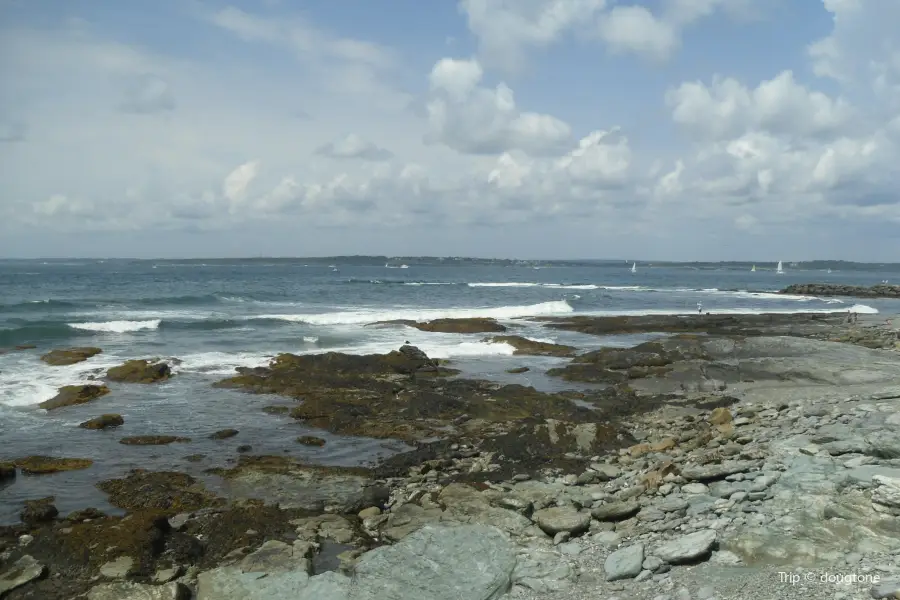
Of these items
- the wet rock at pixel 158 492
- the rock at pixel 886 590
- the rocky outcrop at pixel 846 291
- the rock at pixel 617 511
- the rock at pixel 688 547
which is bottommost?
the wet rock at pixel 158 492

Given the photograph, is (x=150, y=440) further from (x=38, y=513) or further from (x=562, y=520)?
(x=562, y=520)

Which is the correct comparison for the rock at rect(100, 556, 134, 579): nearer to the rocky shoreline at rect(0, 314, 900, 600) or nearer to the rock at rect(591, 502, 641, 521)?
the rocky shoreline at rect(0, 314, 900, 600)

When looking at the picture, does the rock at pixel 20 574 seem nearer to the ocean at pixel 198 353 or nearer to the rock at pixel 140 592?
the rock at pixel 140 592

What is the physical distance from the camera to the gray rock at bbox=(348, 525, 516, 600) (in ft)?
22.7

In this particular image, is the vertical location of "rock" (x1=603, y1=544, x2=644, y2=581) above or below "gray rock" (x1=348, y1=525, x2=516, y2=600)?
above

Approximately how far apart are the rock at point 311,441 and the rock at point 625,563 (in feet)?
25.8

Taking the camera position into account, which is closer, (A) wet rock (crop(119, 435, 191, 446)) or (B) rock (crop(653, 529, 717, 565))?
(B) rock (crop(653, 529, 717, 565))

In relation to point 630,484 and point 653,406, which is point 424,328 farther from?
point 630,484

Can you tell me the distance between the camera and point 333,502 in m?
10.1

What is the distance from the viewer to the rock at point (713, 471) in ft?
29.9

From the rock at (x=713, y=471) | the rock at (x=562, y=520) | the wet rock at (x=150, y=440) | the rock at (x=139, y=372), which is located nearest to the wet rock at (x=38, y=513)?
the wet rock at (x=150, y=440)

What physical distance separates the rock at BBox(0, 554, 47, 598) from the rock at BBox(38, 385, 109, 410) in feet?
31.8

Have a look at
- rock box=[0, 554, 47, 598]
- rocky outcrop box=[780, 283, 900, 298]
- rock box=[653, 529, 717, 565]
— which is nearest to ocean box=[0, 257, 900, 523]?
rock box=[0, 554, 47, 598]

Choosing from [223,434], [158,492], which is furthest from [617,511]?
[223,434]
